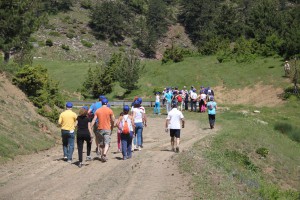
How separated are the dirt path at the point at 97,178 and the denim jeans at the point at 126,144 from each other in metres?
0.26

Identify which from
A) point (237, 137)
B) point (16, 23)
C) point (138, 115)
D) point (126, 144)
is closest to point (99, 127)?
point (126, 144)

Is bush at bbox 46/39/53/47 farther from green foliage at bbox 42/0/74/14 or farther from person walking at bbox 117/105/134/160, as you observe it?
person walking at bbox 117/105/134/160

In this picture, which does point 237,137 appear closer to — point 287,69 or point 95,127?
point 95,127

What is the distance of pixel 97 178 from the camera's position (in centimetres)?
1295

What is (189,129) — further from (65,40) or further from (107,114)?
(65,40)

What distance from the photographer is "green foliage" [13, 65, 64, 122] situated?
84.1 ft

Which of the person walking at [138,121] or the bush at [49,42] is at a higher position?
the bush at [49,42]

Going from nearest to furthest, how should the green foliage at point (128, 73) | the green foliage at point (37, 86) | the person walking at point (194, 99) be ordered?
the green foliage at point (37, 86) < the person walking at point (194, 99) < the green foliage at point (128, 73)

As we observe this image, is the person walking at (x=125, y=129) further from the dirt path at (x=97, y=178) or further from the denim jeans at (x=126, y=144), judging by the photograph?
the dirt path at (x=97, y=178)

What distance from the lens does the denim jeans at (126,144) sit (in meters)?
15.7

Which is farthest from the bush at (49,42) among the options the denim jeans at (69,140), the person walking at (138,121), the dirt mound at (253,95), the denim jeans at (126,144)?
the denim jeans at (126,144)

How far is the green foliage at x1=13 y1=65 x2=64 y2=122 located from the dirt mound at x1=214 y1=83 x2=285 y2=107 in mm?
21936

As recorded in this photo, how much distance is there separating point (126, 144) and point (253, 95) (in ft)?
101

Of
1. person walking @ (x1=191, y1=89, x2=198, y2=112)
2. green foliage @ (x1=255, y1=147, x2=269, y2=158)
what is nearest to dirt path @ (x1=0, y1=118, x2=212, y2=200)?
green foliage @ (x1=255, y1=147, x2=269, y2=158)
